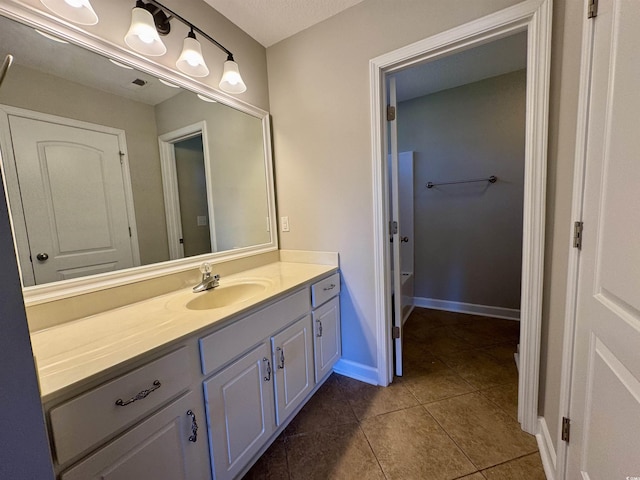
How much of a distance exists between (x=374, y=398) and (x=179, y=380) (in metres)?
1.28

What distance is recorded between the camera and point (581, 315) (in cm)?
89

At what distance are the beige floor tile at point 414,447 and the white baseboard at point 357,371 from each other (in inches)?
11.3

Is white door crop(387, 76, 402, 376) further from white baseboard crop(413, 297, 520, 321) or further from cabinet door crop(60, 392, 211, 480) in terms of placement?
white baseboard crop(413, 297, 520, 321)

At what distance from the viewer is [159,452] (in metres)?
0.81

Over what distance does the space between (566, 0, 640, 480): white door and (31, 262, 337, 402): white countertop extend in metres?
1.14

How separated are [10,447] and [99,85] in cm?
133

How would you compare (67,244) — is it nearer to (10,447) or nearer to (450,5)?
(10,447)

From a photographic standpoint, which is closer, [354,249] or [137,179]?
[137,179]

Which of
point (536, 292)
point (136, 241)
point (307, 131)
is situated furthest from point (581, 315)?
point (136, 241)

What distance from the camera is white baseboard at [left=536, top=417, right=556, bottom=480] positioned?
1119 mm

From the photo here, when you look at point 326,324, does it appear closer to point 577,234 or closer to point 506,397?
point 506,397

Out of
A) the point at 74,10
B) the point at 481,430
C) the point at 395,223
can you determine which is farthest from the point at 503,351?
the point at 74,10

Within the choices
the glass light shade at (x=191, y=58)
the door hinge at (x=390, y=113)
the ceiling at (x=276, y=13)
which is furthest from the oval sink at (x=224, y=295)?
the ceiling at (x=276, y=13)

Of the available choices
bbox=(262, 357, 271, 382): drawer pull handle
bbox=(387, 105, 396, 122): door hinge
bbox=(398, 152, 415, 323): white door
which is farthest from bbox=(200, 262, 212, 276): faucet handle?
bbox=(398, 152, 415, 323): white door
